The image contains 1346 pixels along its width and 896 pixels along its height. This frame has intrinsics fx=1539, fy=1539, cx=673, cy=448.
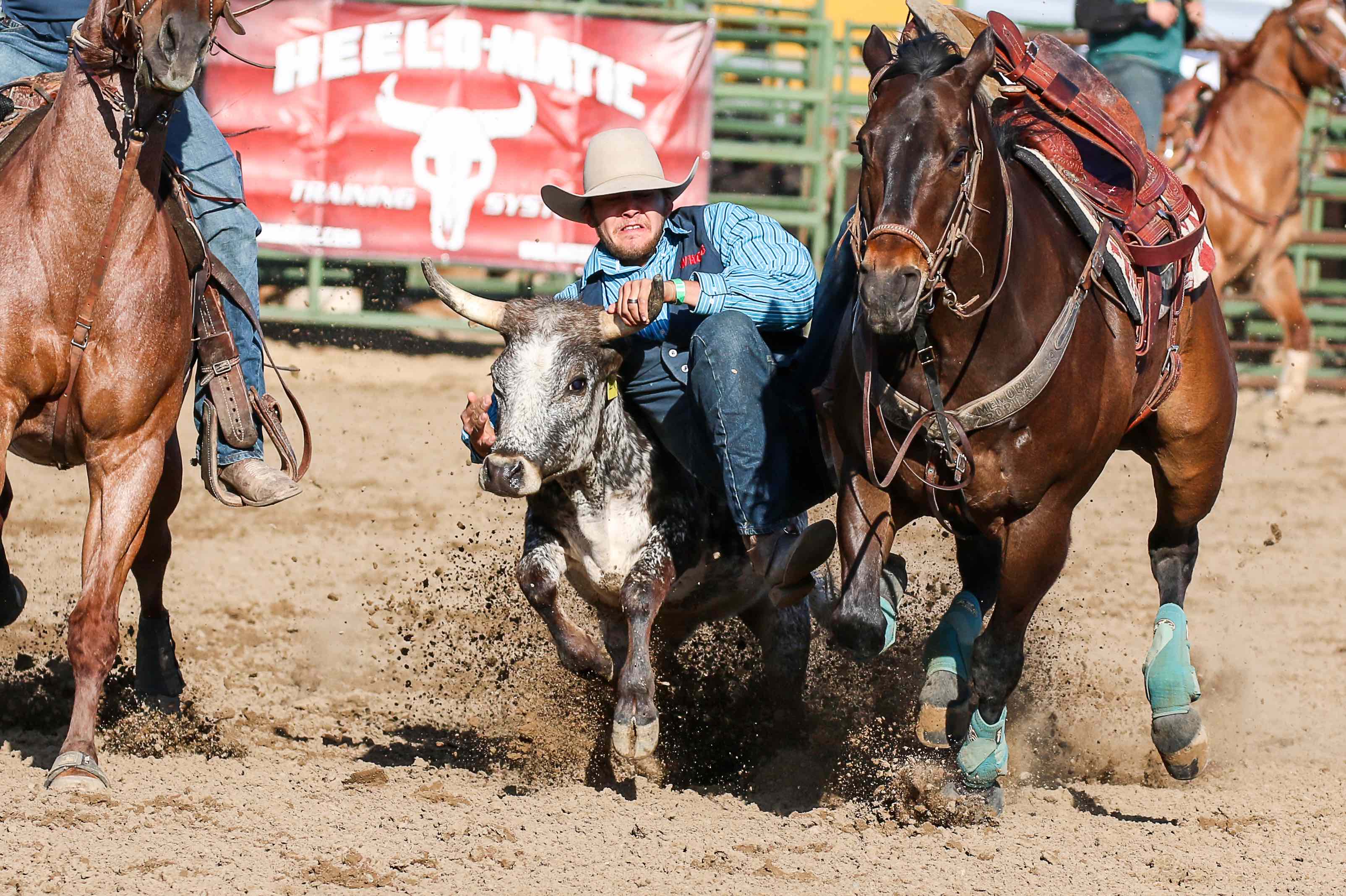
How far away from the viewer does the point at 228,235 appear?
180 inches

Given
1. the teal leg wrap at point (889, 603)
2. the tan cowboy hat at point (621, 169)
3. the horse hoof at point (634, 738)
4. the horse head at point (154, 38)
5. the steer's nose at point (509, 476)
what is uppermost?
the horse head at point (154, 38)

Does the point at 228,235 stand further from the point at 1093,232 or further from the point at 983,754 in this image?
the point at 983,754

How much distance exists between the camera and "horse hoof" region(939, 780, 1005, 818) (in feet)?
13.3

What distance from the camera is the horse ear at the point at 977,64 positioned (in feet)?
11.0

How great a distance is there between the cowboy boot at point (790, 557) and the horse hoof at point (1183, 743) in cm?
107

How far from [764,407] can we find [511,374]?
70cm

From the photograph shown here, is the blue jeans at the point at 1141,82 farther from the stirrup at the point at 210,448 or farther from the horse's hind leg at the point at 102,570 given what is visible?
the horse's hind leg at the point at 102,570

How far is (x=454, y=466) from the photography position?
8305 mm

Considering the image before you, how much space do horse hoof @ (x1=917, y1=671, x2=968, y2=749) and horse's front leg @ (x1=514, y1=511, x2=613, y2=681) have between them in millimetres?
956

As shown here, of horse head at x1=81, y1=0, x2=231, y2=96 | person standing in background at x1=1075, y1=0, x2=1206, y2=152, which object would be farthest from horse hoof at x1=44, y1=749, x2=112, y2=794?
person standing in background at x1=1075, y1=0, x2=1206, y2=152

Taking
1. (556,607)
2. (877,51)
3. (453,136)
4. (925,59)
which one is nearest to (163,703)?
(556,607)

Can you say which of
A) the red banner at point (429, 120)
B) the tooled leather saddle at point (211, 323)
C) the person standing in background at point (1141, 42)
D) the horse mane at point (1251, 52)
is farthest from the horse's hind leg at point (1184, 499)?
the horse mane at point (1251, 52)

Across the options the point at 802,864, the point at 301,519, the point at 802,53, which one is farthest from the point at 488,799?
the point at 802,53

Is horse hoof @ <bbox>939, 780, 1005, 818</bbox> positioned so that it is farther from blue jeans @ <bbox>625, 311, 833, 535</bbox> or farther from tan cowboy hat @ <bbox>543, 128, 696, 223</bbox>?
tan cowboy hat @ <bbox>543, 128, 696, 223</bbox>
